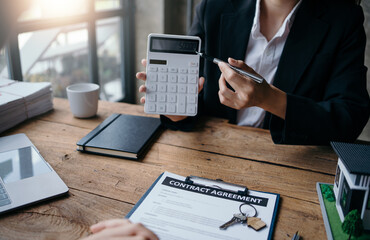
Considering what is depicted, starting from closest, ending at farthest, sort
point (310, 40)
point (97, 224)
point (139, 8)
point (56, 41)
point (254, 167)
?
1. point (97, 224)
2. point (254, 167)
3. point (310, 40)
4. point (56, 41)
5. point (139, 8)

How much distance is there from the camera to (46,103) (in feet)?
4.07

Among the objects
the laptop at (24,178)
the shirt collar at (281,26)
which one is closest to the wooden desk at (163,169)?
the laptop at (24,178)

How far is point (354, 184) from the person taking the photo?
63 cm

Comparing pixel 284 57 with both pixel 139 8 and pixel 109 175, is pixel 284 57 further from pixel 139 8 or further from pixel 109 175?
pixel 139 8

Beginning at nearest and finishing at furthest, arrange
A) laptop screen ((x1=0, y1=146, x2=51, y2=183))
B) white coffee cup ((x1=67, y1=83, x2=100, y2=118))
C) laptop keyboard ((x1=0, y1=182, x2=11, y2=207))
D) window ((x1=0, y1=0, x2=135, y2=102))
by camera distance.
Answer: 1. laptop keyboard ((x1=0, y1=182, x2=11, y2=207))
2. laptop screen ((x1=0, y1=146, x2=51, y2=183))
3. white coffee cup ((x1=67, y1=83, x2=100, y2=118))
4. window ((x1=0, y1=0, x2=135, y2=102))

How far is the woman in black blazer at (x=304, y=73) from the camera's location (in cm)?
100

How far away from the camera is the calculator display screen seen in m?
1.06

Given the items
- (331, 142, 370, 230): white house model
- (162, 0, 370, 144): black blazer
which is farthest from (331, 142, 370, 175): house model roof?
(162, 0, 370, 144): black blazer

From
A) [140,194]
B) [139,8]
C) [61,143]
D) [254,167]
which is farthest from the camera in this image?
[139,8]

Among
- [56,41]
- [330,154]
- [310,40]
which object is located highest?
[310,40]

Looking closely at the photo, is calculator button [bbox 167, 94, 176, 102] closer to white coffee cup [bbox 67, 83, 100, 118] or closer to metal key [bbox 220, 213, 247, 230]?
white coffee cup [bbox 67, 83, 100, 118]

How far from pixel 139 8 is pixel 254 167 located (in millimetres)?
2268

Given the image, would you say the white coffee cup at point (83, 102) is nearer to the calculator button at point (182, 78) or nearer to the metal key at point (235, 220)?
the calculator button at point (182, 78)

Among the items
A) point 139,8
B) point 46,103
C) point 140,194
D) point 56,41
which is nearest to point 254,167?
point 140,194
